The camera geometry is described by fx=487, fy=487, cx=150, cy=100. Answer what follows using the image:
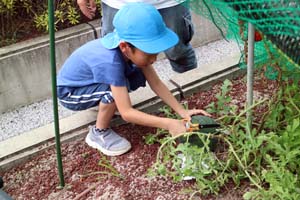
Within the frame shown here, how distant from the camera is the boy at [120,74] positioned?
2072 millimetres

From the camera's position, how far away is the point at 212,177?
6.81ft

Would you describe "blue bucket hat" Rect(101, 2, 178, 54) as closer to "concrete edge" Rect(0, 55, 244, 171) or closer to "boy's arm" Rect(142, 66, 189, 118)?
"boy's arm" Rect(142, 66, 189, 118)

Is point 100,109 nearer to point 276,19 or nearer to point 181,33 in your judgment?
point 181,33

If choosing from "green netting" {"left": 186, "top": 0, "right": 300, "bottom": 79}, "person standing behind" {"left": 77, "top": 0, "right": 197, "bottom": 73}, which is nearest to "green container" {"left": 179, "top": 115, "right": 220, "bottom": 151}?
"green netting" {"left": 186, "top": 0, "right": 300, "bottom": 79}

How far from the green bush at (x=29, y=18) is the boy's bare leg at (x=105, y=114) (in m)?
1.52

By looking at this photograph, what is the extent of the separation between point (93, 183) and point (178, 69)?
1.21m

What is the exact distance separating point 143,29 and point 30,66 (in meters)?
1.66

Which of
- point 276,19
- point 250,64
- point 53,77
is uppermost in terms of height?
A: point 276,19

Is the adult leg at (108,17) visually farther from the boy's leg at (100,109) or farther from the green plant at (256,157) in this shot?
the green plant at (256,157)

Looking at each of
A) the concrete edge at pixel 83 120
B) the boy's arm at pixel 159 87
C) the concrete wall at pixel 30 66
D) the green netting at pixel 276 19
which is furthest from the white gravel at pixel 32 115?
the green netting at pixel 276 19

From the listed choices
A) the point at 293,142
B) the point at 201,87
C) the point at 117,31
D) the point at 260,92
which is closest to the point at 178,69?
the point at 201,87

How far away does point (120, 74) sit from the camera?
2.26 metres

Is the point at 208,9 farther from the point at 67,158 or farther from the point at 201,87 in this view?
the point at 67,158

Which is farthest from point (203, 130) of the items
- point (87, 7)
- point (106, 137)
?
point (87, 7)
